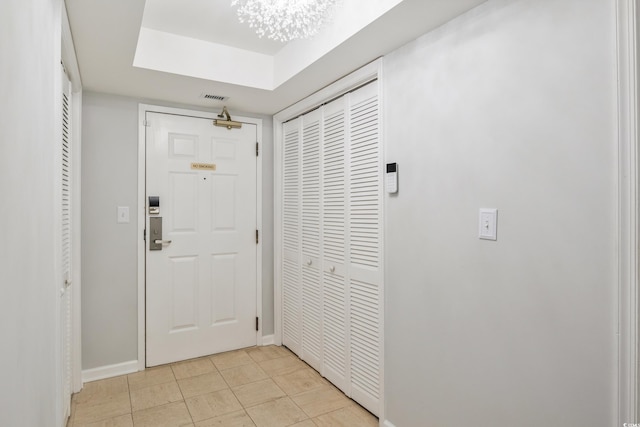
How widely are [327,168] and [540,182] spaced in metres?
1.55

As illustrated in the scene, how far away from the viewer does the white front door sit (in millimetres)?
2939

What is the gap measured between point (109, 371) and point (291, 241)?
1704 millimetres

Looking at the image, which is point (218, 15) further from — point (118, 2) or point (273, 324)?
point (273, 324)

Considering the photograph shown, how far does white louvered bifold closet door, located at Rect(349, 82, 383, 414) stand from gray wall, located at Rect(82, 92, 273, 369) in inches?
67.9

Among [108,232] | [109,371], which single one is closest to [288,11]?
[108,232]

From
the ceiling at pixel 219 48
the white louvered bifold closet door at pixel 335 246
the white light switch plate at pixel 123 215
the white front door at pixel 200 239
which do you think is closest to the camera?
the ceiling at pixel 219 48

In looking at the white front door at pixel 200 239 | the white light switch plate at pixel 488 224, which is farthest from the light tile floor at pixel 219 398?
the white light switch plate at pixel 488 224

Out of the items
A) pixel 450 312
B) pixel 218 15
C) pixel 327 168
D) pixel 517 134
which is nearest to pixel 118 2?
pixel 218 15

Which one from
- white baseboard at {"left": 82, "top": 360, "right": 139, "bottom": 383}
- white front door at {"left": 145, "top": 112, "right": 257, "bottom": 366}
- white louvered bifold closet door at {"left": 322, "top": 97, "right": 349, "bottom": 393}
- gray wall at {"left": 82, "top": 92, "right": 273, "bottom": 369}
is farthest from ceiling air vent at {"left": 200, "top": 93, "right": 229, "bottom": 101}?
white baseboard at {"left": 82, "top": 360, "right": 139, "bottom": 383}

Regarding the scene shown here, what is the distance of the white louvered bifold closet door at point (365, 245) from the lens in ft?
7.19

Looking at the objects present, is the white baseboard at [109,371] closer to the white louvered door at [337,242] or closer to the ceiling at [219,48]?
the white louvered door at [337,242]

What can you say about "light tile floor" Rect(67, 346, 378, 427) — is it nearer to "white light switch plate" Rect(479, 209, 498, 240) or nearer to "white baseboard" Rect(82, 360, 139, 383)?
"white baseboard" Rect(82, 360, 139, 383)

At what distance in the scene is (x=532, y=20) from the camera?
137 centimetres

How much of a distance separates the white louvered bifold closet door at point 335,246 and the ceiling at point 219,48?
0.35m
